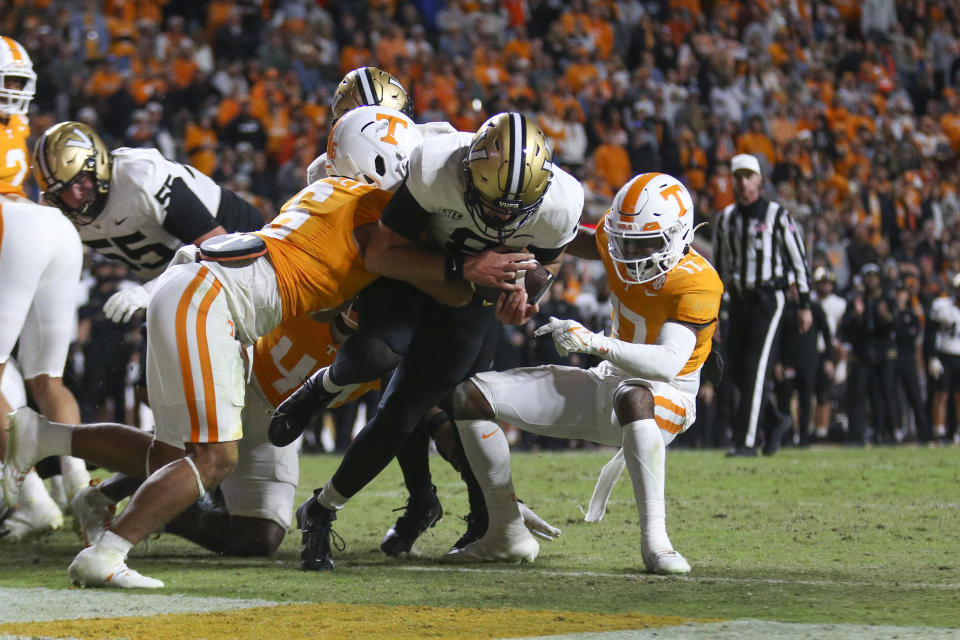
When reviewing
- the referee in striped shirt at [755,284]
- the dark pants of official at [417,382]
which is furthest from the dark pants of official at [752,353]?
the dark pants of official at [417,382]

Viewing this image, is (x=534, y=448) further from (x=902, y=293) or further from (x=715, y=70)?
(x=715, y=70)

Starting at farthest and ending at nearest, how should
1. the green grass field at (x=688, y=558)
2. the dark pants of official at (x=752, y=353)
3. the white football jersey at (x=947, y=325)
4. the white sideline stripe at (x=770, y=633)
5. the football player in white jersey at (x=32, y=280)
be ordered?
the white football jersey at (x=947, y=325), the dark pants of official at (x=752, y=353), the football player in white jersey at (x=32, y=280), the green grass field at (x=688, y=558), the white sideline stripe at (x=770, y=633)

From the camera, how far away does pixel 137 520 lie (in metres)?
4.06

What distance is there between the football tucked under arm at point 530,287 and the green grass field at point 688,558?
94cm

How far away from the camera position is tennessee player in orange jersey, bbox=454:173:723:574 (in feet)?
14.8

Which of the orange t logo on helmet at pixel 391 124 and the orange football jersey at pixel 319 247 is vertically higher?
the orange t logo on helmet at pixel 391 124

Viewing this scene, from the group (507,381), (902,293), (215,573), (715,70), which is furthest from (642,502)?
(715,70)

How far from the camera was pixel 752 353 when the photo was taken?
939cm

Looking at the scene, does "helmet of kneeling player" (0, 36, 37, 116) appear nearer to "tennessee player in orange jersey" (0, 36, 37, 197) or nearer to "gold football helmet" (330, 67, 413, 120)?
"tennessee player in orange jersey" (0, 36, 37, 197)

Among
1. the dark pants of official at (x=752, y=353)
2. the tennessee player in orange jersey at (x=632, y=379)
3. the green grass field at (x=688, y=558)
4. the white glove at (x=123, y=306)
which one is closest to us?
the green grass field at (x=688, y=558)

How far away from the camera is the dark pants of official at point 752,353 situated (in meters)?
9.30

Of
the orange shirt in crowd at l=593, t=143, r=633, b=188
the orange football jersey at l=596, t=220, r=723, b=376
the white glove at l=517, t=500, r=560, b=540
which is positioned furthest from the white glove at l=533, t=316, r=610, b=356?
the orange shirt in crowd at l=593, t=143, r=633, b=188

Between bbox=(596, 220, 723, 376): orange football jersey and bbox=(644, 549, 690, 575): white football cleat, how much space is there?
2.94 feet

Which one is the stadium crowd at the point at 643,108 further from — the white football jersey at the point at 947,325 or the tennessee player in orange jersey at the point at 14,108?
the tennessee player in orange jersey at the point at 14,108
